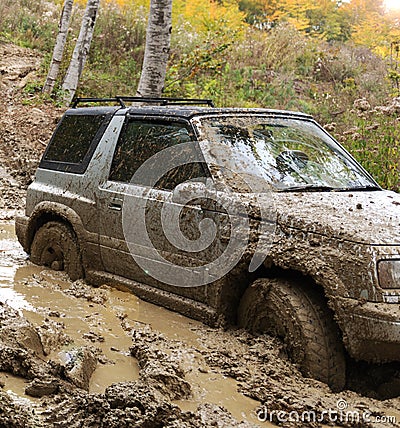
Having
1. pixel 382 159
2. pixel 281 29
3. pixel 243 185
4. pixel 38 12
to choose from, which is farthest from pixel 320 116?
pixel 38 12

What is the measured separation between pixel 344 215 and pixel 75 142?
10.2 ft

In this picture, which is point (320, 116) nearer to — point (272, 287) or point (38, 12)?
point (272, 287)

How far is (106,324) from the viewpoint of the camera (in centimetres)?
518

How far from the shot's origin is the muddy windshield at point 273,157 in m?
5.00

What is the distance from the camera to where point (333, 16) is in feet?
96.5

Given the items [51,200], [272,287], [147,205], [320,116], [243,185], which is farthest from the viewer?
[320,116]

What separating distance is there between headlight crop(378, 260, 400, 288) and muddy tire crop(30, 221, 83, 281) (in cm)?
310

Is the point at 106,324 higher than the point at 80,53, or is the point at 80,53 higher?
the point at 80,53

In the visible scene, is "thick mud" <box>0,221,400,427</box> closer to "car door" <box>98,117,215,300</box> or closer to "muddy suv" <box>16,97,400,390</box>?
"muddy suv" <box>16,97,400,390</box>

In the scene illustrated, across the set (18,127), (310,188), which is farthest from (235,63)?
(310,188)

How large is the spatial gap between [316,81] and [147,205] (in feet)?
44.2

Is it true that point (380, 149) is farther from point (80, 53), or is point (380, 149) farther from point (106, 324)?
point (80, 53)

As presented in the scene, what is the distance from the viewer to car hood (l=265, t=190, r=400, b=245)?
418 cm

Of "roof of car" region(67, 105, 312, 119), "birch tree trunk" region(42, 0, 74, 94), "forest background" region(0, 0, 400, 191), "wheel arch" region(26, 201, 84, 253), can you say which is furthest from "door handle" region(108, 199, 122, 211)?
"birch tree trunk" region(42, 0, 74, 94)
